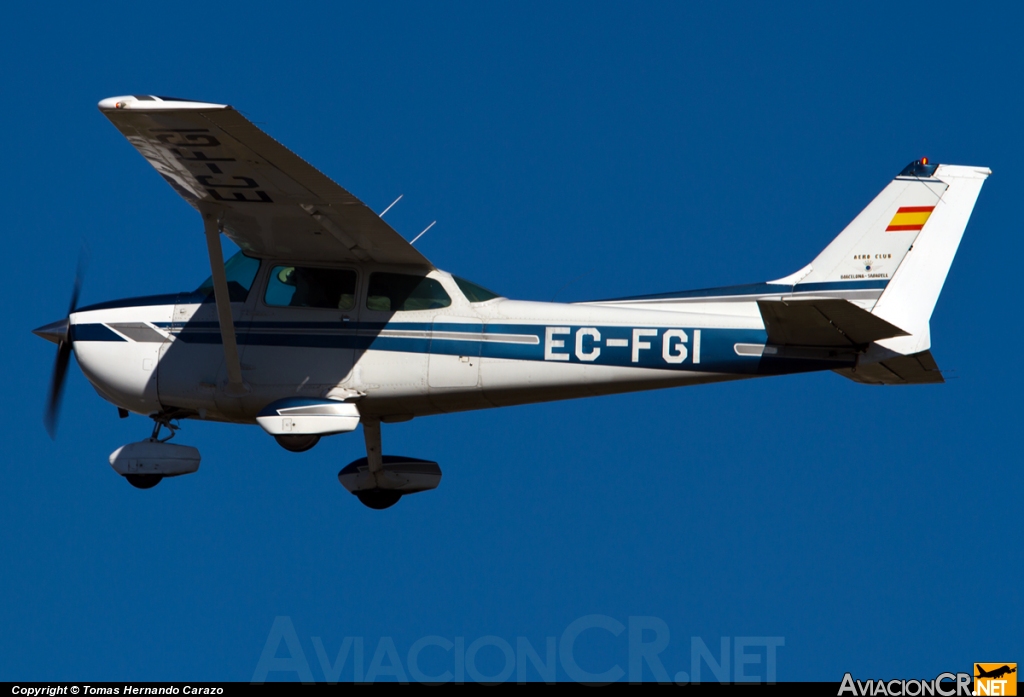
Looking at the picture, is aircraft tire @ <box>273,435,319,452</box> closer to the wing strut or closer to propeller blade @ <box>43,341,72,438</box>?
the wing strut

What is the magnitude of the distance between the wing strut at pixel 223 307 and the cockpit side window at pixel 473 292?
6.74ft

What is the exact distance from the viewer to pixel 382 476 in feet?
45.5

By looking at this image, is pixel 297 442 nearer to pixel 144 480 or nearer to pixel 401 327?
pixel 401 327

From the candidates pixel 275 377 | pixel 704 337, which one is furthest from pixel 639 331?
pixel 275 377

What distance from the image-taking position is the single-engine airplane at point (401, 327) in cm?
1174

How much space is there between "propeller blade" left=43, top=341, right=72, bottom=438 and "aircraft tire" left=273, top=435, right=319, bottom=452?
290cm

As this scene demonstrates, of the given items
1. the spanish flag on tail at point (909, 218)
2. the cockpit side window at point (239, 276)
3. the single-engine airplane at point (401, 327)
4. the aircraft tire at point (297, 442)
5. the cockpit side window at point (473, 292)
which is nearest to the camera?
the single-engine airplane at point (401, 327)

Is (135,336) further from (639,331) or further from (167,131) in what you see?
(639,331)

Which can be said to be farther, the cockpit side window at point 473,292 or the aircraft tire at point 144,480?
the aircraft tire at point 144,480

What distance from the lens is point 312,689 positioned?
11.8 m

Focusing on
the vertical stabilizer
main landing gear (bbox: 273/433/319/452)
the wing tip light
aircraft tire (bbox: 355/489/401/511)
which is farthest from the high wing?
the vertical stabilizer

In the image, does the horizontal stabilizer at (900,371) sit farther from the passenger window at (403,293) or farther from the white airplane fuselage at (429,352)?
the passenger window at (403,293)

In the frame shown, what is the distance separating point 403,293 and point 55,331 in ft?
11.7

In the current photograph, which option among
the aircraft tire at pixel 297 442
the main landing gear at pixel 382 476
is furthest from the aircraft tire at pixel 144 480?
the main landing gear at pixel 382 476
